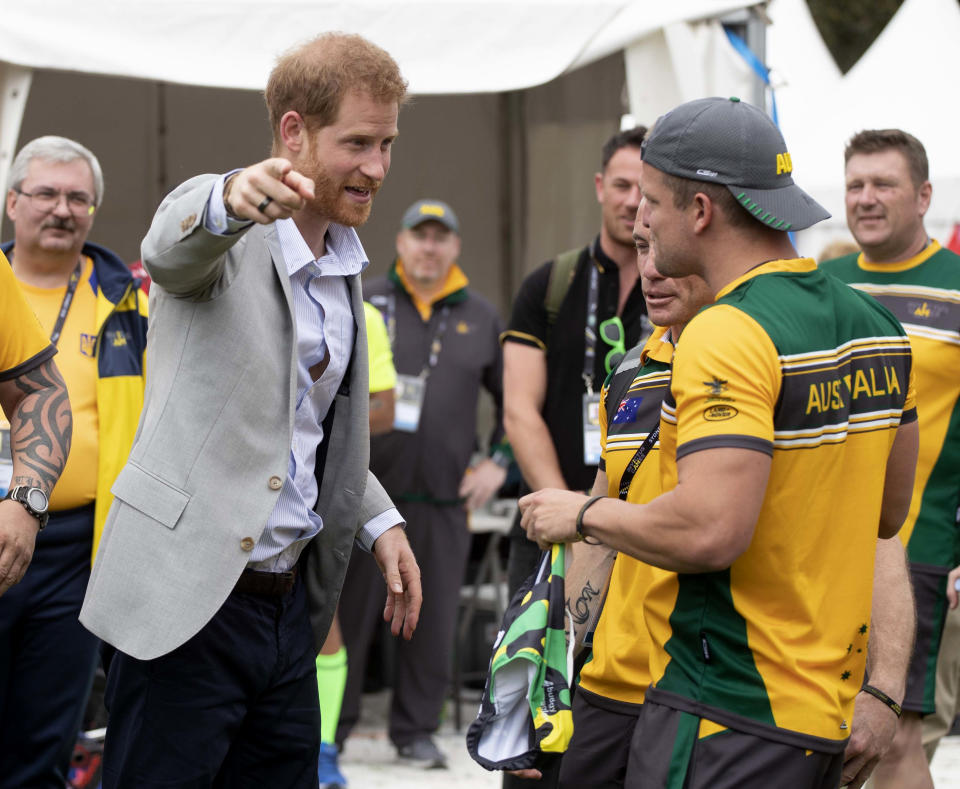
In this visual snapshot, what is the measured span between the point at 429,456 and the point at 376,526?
311cm

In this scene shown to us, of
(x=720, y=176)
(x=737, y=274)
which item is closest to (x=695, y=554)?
(x=737, y=274)

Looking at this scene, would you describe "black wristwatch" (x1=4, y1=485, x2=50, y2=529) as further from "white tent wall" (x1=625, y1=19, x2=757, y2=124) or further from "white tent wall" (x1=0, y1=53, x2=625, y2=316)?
"white tent wall" (x1=0, y1=53, x2=625, y2=316)

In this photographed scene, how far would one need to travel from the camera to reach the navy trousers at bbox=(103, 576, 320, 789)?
236 cm

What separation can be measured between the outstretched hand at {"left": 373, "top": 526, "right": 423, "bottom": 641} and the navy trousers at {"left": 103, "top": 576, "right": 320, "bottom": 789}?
215 millimetres

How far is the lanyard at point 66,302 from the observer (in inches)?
152

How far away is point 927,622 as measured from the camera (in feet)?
13.0

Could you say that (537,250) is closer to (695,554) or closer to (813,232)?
(813,232)

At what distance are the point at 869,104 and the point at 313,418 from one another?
24.9 feet

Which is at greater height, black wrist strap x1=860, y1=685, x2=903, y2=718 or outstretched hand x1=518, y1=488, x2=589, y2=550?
outstretched hand x1=518, y1=488, x2=589, y2=550

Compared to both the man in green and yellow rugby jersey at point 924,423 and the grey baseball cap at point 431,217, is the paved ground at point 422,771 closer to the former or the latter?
the man in green and yellow rugby jersey at point 924,423

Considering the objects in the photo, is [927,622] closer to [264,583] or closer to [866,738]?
[866,738]

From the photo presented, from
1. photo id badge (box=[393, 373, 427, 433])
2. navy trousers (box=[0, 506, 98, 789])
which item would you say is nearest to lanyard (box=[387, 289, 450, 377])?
photo id badge (box=[393, 373, 427, 433])

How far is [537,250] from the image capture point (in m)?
7.57

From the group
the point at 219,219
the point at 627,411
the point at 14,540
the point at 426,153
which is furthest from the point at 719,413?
the point at 426,153
